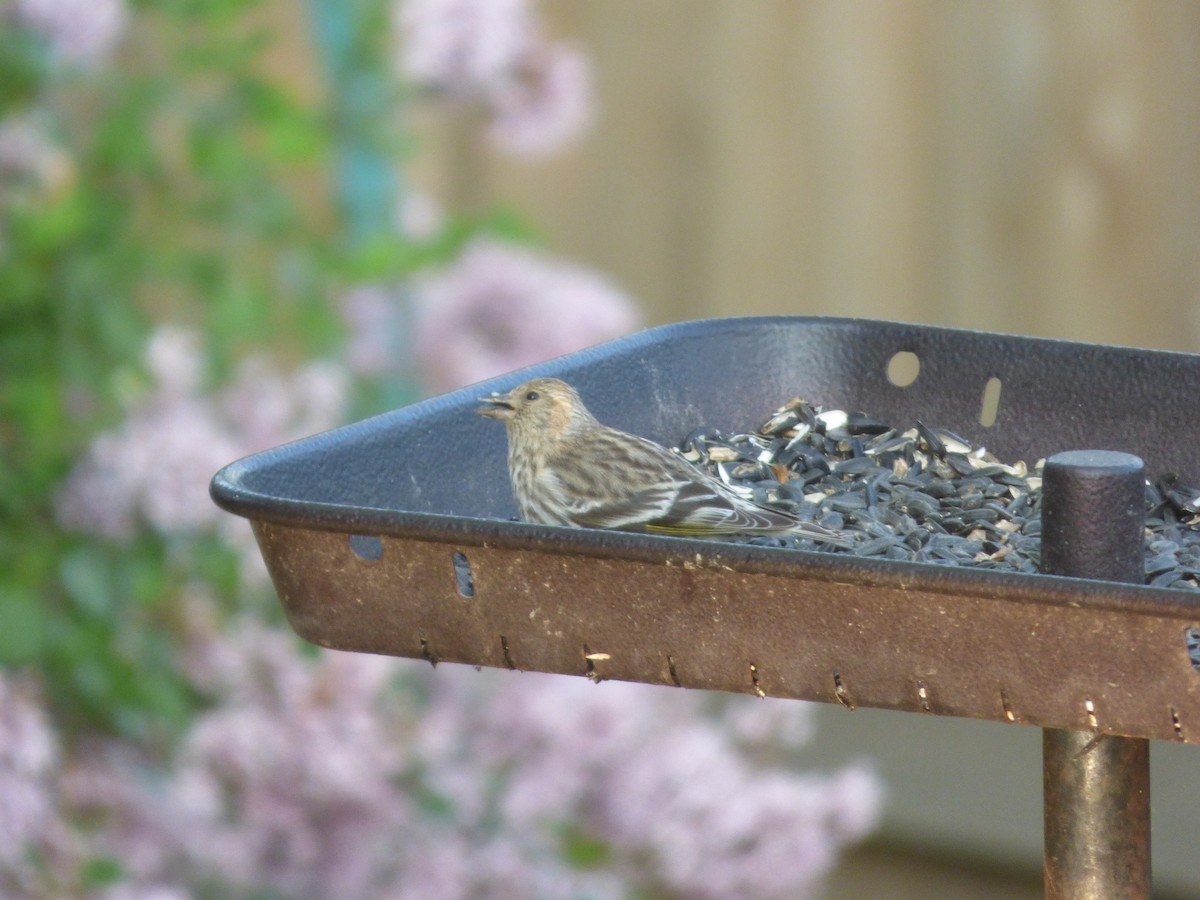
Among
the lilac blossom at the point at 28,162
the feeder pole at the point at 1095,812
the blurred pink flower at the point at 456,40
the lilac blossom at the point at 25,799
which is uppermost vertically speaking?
the blurred pink flower at the point at 456,40

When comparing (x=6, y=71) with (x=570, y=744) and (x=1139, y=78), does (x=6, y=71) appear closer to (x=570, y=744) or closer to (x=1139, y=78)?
(x=570, y=744)

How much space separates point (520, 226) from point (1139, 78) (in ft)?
3.98

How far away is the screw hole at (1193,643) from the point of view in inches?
47.1

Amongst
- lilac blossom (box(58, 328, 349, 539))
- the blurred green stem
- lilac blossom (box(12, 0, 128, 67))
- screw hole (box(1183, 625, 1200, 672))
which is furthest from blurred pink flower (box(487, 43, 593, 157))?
screw hole (box(1183, 625, 1200, 672))

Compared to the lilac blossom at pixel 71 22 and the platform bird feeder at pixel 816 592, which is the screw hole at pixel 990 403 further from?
the lilac blossom at pixel 71 22

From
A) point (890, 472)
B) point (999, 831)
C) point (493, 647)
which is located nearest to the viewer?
point (493, 647)

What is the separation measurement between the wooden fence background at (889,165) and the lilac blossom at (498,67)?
78cm

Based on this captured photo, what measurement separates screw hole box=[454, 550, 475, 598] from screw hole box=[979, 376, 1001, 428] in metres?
0.72

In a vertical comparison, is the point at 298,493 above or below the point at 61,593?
above

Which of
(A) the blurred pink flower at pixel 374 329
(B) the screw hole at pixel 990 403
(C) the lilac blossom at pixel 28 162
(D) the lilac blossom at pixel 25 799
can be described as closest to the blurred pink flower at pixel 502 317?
(A) the blurred pink flower at pixel 374 329

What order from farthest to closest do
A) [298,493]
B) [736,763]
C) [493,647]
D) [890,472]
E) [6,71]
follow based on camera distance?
1. [736,763]
2. [6,71]
3. [890,472]
4. [298,493]
5. [493,647]

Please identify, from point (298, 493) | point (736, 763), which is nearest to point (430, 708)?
point (736, 763)

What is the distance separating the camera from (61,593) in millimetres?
2895

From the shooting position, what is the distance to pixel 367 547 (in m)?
1.47
